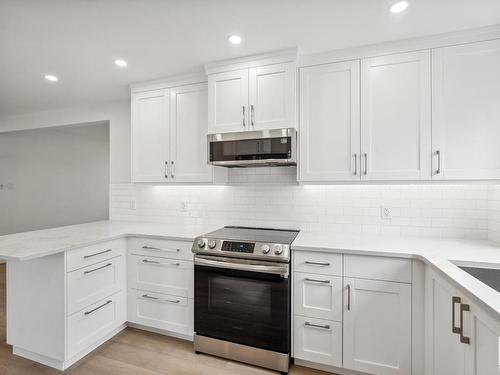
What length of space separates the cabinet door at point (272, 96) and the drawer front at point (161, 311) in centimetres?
166

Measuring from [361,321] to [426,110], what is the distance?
158cm

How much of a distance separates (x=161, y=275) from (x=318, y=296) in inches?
53.0

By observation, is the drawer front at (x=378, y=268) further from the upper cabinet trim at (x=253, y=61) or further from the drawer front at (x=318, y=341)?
the upper cabinet trim at (x=253, y=61)

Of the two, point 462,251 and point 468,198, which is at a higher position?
point 468,198

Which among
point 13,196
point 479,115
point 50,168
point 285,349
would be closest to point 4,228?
A: point 13,196

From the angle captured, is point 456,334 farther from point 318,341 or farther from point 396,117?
point 396,117

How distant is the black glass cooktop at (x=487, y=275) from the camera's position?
1.27 m

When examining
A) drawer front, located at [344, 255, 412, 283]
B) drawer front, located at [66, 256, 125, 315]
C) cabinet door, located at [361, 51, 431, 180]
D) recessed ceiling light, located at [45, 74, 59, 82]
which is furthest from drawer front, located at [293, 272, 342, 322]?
recessed ceiling light, located at [45, 74, 59, 82]

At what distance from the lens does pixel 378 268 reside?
5.56 ft

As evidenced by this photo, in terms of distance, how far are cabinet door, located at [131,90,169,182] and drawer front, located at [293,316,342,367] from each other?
1859 mm

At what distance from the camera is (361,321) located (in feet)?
5.68

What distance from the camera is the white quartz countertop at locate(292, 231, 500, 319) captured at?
3.84ft

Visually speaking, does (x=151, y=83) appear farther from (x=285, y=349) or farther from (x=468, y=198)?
(x=468, y=198)

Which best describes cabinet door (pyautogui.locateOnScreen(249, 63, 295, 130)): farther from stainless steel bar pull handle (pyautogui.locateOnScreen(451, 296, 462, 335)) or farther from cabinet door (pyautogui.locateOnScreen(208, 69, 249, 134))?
stainless steel bar pull handle (pyautogui.locateOnScreen(451, 296, 462, 335))
